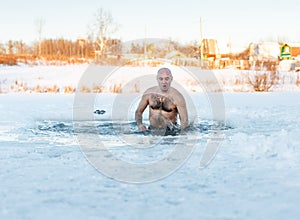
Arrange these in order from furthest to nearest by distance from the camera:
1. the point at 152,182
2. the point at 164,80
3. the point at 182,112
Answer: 1. the point at 182,112
2. the point at 164,80
3. the point at 152,182

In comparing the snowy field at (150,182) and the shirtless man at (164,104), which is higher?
the shirtless man at (164,104)

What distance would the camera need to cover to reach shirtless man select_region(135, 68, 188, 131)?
569cm

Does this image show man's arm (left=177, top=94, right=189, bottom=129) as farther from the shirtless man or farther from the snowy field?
the snowy field

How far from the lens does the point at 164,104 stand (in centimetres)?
585

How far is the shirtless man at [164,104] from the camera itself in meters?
5.69

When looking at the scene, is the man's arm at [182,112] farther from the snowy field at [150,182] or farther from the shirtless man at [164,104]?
the snowy field at [150,182]

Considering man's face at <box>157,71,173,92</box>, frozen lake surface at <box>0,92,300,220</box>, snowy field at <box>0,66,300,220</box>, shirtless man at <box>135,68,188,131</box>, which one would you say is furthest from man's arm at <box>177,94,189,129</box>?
frozen lake surface at <box>0,92,300,220</box>

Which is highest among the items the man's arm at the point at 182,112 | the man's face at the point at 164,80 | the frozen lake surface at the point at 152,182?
the man's face at the point at 164,80

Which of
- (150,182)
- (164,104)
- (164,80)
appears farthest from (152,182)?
(164,104)

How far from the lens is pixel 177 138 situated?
177 inches

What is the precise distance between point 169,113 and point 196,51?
3772 cm

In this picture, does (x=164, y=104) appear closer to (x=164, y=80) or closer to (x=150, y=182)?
(x=164, y=80)

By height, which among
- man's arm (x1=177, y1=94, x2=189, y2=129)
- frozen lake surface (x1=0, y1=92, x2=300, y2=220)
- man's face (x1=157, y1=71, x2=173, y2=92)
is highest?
man's face (x1=157, y1=71, x2=173, y2=92)

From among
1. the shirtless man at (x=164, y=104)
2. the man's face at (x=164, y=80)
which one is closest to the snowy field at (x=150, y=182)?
the shirtless man at (x=164, y=104)
